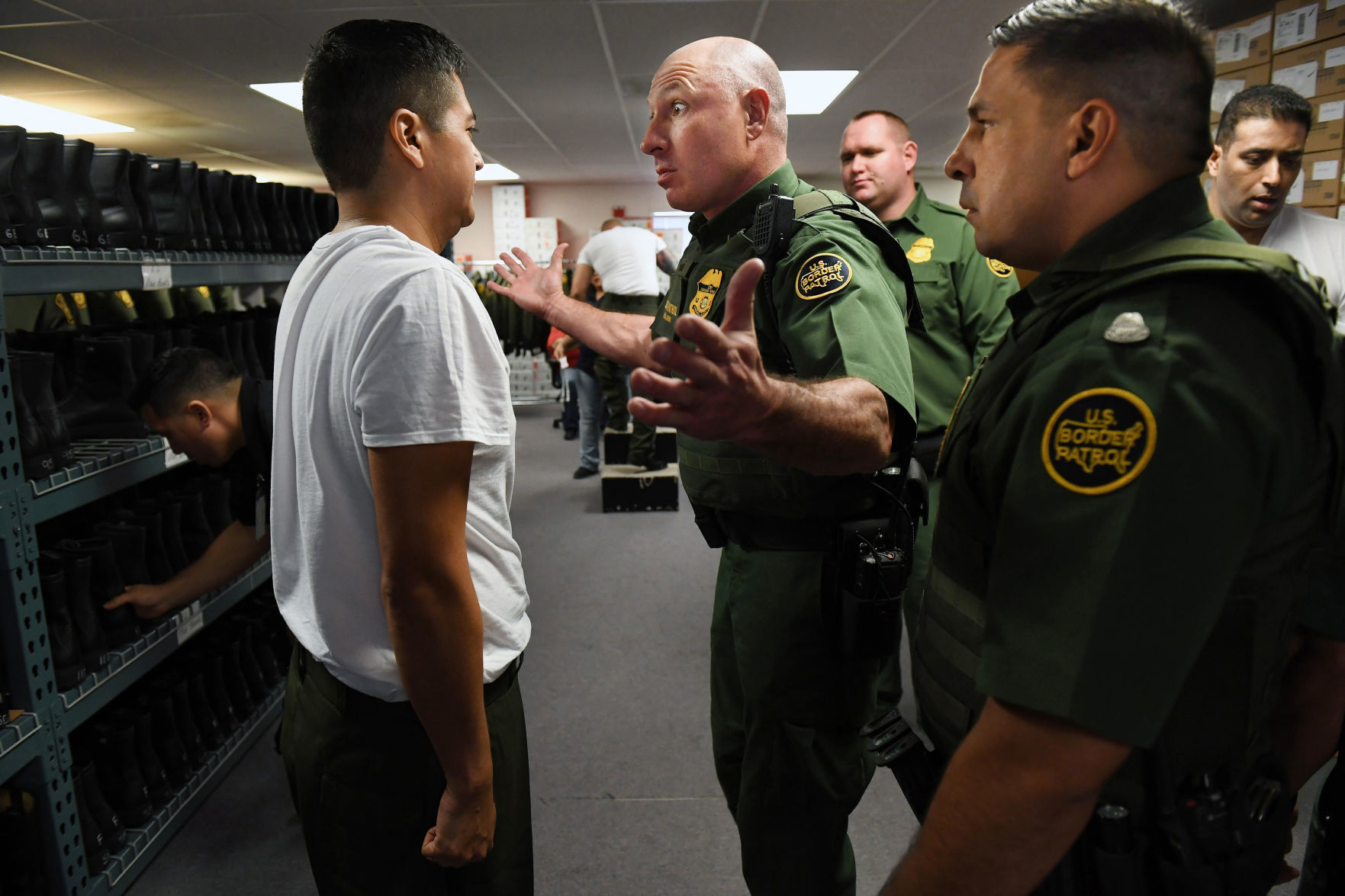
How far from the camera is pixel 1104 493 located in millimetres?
613

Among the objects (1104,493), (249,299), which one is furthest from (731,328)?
(249,299)

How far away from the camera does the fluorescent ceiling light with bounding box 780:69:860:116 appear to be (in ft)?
19.1

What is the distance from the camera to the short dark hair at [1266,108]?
6.84ft

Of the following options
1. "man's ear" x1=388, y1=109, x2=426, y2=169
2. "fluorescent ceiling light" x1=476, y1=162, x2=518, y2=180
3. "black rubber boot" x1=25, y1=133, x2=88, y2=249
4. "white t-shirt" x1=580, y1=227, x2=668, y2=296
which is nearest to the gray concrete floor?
"black rubber boot" x1=25, y1=133, x2=88, y2=249

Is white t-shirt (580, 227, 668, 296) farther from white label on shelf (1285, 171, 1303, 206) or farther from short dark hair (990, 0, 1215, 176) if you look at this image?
short dark hair (990, 0, 1215, 176)

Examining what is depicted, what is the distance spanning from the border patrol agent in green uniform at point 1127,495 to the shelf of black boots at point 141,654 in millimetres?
1797

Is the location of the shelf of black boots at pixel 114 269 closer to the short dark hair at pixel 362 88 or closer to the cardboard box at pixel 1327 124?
the short dark hair at pixel 362 88

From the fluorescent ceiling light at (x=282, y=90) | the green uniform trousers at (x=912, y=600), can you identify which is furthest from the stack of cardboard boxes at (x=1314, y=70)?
the fluorescent ceiling light at (x=282, y=90)

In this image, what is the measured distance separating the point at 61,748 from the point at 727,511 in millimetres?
1516

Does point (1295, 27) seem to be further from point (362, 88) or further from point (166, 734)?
point (166, 734)

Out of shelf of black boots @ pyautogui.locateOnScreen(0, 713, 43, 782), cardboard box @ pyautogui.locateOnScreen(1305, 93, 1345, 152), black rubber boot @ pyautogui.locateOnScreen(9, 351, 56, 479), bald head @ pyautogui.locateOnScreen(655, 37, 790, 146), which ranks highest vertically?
cardboard box @ pyautogui.locateOnScreen(1305, 93, 1345, 152)

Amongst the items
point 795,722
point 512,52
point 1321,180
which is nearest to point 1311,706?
point 795,722

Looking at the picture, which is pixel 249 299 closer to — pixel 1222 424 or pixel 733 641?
pixel 733 641

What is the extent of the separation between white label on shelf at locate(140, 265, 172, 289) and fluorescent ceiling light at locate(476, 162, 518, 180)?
8.29 meters
